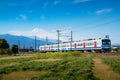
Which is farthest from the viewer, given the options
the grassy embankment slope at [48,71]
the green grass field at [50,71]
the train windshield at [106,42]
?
the train windshield at [106,42]

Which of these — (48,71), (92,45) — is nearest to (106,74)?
(48,71)

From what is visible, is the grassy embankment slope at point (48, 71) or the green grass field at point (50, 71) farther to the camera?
the green grass field at point (50, 71)

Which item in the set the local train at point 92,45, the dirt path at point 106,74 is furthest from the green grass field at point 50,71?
the local train at point 92,45

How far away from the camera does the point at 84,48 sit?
82375 millimetres

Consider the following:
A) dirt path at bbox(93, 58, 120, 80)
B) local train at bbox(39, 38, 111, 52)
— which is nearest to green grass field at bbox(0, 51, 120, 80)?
dirt path at bbox(93, 58, 120, 80)

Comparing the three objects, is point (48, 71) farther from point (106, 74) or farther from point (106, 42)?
point (106, 42)

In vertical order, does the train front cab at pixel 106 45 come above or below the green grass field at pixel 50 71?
above

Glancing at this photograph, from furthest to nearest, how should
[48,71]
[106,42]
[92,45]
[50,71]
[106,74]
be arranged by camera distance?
1. [92,45]
2. [106,42]
3. [48,71]
4. [50,71]
5. [106,74]

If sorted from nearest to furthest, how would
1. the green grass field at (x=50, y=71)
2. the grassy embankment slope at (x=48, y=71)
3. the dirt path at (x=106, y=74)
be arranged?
the grassy embankment slope at (x=48, y=71), the green grass field at (x=50, y=71), the dirt path at (x=106, y=74)

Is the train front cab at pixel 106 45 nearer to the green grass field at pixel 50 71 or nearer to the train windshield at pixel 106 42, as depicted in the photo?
the train windshield at pixel 106 42

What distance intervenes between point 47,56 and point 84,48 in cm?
1582

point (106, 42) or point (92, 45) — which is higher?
point (106, 42)

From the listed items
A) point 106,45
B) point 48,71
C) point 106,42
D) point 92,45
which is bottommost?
point 48,71

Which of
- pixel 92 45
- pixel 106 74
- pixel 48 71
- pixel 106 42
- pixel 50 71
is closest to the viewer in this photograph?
pixel 106 74
